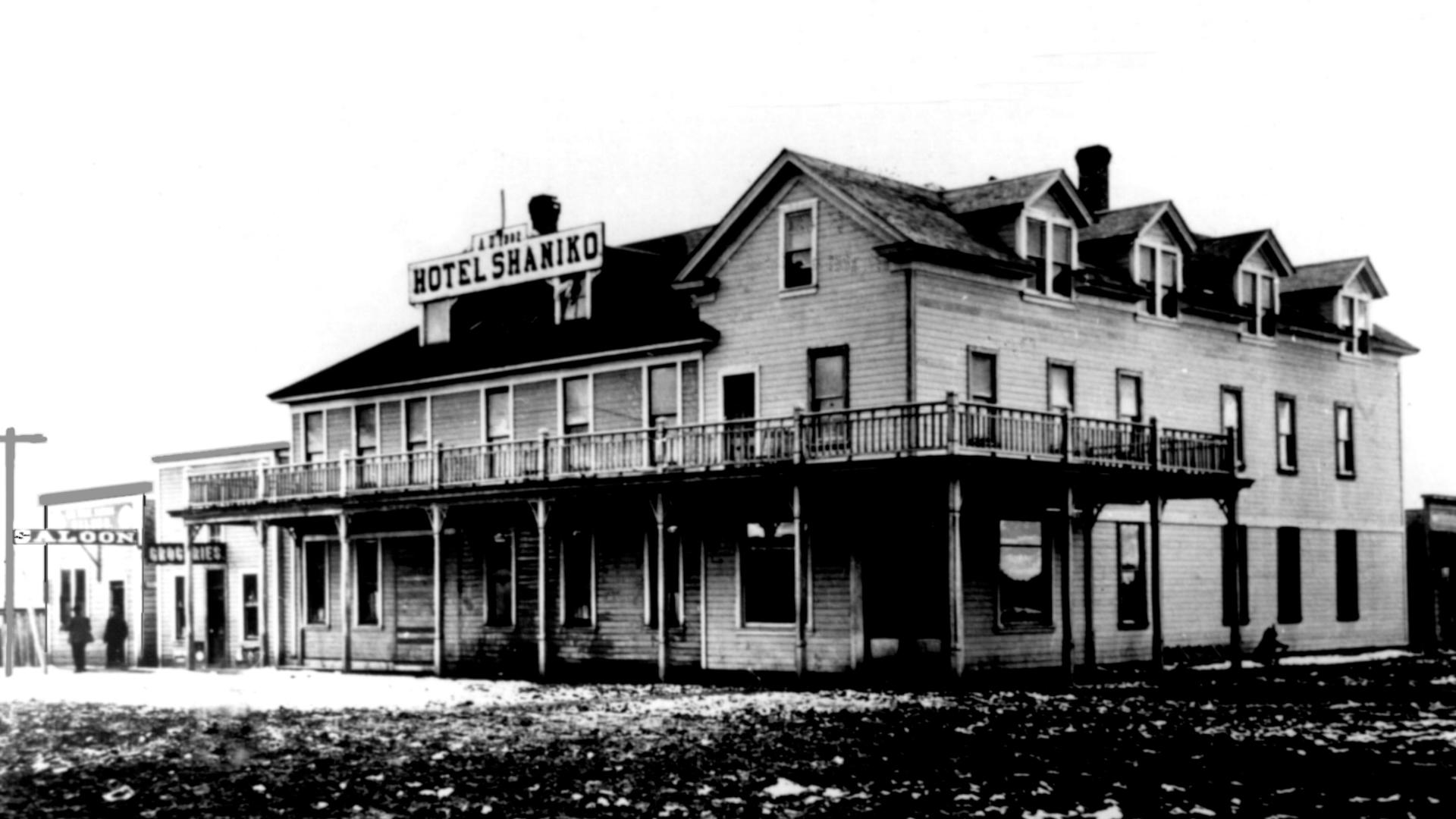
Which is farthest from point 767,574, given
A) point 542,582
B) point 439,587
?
point 439,587

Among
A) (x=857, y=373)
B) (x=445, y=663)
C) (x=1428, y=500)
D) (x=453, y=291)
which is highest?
(x=453, y=291)

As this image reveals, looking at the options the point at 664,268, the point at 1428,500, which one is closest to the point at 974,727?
the point at 664,268

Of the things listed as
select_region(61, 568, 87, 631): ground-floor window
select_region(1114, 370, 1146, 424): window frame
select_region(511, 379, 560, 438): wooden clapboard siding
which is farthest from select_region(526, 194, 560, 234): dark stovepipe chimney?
select_region(61, 568, 87, 631): ground-floor window

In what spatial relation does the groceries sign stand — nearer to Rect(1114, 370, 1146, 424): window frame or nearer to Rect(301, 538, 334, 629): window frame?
Rect(301, 538, 334, 629): window frame

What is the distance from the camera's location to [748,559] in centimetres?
3325

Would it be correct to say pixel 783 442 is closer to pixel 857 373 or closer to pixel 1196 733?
pixel 857 373

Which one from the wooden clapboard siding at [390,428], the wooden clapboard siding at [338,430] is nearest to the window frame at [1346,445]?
the wooden clapboard siding at [390,428]

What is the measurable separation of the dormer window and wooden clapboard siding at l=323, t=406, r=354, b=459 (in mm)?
23956

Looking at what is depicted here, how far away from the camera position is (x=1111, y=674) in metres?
32.2

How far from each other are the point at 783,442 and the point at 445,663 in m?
9.69

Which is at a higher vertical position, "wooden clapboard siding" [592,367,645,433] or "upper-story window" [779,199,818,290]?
"upper-story window" [779,199,818,290]

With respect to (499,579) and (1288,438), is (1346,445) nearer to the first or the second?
(1288,438)

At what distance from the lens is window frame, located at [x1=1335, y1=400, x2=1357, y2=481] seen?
41.4 m

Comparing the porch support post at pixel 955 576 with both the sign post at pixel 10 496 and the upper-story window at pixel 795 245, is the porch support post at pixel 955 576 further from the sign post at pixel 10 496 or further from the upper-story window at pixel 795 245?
the sign post at pixel 10 496
